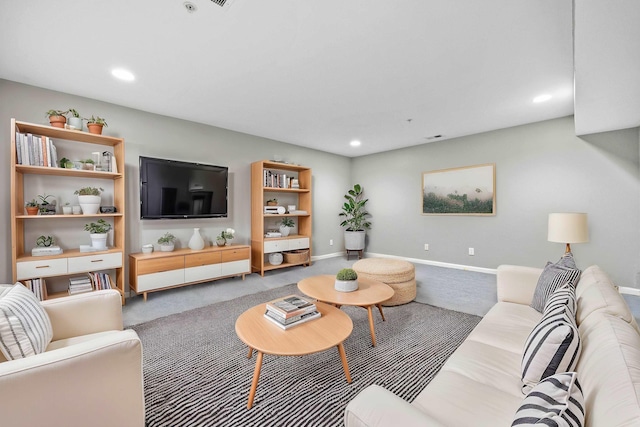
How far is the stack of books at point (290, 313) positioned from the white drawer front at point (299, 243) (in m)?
2.90

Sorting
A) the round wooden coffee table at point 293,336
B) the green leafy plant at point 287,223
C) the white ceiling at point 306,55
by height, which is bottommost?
the round wooden coffee table at point 293,336

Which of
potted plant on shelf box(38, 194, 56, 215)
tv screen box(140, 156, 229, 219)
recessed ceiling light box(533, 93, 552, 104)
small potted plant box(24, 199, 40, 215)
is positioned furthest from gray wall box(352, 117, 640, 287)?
small potted plant box(24, 199, 40, 215)

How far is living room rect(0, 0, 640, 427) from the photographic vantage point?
3318 millimetres

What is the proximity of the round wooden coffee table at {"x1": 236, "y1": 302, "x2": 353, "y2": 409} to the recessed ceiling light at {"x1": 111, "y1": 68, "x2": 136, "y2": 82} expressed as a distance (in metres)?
2.50

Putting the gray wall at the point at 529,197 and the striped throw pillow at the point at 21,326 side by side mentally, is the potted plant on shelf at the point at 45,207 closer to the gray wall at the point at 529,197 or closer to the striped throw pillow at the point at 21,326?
the striped throw pillow at the point at 21,326

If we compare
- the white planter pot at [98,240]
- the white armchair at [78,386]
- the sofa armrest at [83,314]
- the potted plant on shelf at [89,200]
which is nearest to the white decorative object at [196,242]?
the white planter pot at [98,240]

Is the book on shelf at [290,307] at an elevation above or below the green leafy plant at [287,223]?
below

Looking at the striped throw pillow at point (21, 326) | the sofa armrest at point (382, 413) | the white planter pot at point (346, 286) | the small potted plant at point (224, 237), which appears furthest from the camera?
the small potted plant at point (224, 237)

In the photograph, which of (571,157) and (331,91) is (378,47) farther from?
(571,157)

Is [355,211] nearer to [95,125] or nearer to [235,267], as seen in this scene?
[235,267]

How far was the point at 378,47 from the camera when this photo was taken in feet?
7.00

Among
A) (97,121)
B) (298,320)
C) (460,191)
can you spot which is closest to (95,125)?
(97,121)

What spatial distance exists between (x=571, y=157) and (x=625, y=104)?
1263mm

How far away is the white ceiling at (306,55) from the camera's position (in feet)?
5.80
